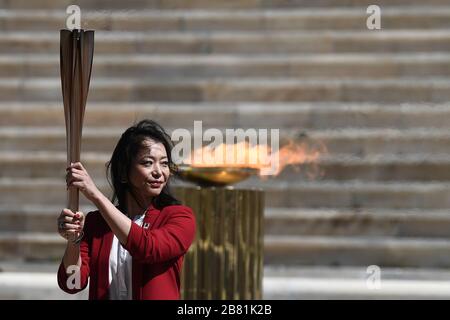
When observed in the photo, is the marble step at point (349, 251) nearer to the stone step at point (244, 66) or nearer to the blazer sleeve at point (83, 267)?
the stone step at point (244, 66)

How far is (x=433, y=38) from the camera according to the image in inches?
408

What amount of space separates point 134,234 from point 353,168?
6.75 meters

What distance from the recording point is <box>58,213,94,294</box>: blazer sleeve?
2896 millimetres

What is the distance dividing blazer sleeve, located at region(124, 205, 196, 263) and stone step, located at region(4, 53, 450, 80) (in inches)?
291

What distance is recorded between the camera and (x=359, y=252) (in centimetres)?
864

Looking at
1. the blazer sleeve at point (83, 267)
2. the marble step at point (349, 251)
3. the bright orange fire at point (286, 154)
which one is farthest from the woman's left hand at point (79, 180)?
the marble step at point (349, 251)

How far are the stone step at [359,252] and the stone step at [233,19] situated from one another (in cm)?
288

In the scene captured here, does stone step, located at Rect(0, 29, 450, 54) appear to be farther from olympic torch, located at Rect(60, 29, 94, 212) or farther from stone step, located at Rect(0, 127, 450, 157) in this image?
olympic torch, located at Rect(60, 29, 94, 212)

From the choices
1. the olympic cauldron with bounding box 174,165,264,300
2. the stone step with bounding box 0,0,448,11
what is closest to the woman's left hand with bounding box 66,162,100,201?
the olympic cauldron with bounding box 174,165,264,300

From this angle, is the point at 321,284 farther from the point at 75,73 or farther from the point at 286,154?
the point at 75,73

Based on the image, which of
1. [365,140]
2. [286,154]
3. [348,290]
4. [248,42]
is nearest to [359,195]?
[365,140]

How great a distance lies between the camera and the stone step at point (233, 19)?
1055 cm
